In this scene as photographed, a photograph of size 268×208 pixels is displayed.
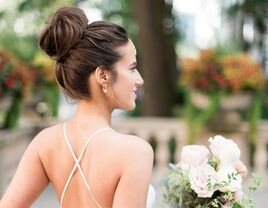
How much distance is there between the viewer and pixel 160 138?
6223 mm

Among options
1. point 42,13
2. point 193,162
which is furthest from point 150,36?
point 193,162

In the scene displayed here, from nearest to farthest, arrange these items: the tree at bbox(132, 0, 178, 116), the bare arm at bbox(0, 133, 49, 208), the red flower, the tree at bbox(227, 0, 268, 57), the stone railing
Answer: the bare arm at bbox(0, 133, 49, 208), the red flower, the stone railing, the tree at bbox(132, 0, 178, 116), the tree at bbox(227, 0, 268, 57)

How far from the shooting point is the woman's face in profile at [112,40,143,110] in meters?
1.59

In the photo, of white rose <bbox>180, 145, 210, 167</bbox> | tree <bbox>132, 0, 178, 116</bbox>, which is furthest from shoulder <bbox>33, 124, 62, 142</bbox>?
tree <bbox>132, 0, 178, 116</bbox>

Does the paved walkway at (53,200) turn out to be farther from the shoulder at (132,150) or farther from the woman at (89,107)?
the shoulder at (132,150)

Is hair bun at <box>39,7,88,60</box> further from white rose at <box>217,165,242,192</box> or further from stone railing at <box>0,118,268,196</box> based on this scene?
stone railing at <box>0,118,268,196</box>

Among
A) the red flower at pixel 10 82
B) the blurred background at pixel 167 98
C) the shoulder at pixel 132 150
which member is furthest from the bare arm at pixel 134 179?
the red flower at pixel 10 82

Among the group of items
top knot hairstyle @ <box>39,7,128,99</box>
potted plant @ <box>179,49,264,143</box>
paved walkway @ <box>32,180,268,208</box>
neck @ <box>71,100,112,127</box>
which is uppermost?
top knot hairstyle @ <box>39,7,128,99</box>

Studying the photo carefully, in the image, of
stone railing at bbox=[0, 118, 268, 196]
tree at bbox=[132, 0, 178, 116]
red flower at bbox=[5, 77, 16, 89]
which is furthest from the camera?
tree at bbox=[132, 0, 178, 116]

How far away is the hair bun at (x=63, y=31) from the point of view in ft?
5.26

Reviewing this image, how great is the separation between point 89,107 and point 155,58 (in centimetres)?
612

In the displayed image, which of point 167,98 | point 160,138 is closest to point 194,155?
point 160,138

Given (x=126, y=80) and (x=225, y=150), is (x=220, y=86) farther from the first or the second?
(x=126, y=80)

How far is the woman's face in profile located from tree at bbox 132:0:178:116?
19.6ft
